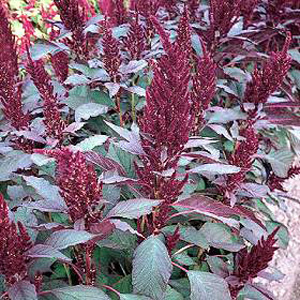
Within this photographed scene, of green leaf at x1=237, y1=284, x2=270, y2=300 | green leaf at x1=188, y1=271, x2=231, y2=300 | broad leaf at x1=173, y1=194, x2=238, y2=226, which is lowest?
green leaf at x1=237, y1=284, x2=270, y2=300

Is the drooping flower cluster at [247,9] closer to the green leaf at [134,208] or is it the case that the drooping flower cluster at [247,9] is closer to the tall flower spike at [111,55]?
the tall flower spike at [111,55]

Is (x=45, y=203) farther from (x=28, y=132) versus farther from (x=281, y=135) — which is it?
(x=281, y=135)

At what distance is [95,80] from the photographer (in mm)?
1655

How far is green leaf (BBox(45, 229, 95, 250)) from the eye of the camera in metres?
1.04

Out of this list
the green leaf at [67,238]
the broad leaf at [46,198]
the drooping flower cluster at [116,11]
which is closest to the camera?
the green leaf at [67,238]

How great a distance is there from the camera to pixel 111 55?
1.56m

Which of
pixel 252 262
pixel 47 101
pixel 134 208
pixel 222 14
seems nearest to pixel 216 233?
pixel 252 262

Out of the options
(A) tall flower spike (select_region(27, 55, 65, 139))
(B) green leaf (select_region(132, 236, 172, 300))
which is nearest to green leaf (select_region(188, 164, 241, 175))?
(B) green leaf (select_region(132, 236, 172, 300))

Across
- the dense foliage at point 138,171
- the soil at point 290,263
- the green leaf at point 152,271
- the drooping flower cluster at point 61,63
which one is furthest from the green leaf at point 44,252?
the soil at point 290,263

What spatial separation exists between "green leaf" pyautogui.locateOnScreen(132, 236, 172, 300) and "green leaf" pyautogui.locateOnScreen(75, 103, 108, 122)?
1.80ft

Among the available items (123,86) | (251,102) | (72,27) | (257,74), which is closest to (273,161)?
(251,102)

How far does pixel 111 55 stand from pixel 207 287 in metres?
0.82

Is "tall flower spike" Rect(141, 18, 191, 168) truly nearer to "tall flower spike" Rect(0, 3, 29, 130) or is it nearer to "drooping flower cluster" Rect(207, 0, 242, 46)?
"tall flower spike" Rect(0, 3, 29, 130)

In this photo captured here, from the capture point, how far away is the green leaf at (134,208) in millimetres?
1139
